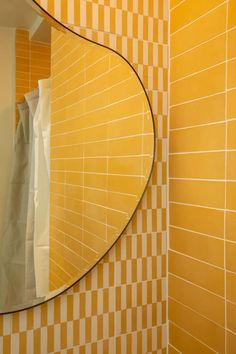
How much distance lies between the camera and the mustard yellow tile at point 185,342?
960mm

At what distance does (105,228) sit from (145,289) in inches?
10.5

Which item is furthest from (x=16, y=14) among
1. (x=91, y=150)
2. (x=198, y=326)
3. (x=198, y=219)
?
(x=198, y=326)

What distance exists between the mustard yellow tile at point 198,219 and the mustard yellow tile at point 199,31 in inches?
20.0

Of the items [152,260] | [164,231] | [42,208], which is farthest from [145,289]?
[42,208]

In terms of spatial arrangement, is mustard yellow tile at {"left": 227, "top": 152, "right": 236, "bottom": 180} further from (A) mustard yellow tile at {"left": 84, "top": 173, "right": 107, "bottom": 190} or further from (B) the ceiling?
(B) the ceiling

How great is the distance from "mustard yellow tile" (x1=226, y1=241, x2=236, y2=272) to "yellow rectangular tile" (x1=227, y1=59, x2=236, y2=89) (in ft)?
1.39

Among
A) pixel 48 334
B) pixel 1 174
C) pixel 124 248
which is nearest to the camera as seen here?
pixel 1 174

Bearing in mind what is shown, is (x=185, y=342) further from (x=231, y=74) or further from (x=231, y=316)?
(x=231, y=74)

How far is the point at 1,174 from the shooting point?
823 mm

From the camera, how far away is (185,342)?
1.03 meters

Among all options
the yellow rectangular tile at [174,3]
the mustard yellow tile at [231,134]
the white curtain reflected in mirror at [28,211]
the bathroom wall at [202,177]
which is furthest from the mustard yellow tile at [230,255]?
the yellow rectangular tile at [174,3]

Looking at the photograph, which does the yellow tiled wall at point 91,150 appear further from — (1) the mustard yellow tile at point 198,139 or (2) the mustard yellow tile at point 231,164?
(2) the mustard yellow tile at point 231,164

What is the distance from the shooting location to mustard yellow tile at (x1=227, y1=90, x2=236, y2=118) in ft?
2.81

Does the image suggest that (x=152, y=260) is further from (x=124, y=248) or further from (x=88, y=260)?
(x=88, y=260)
